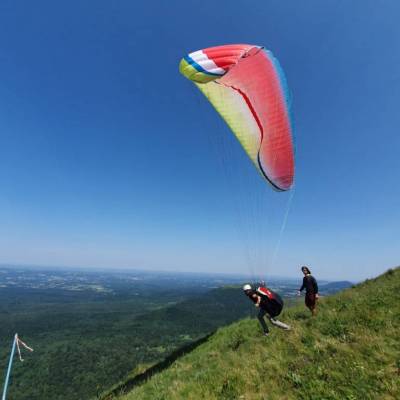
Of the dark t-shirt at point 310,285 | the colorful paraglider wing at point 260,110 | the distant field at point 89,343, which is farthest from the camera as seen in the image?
the distant field at point 89,343

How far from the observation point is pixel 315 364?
6.19 metres

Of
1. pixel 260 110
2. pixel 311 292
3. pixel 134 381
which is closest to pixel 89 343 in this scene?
pixel 134 381

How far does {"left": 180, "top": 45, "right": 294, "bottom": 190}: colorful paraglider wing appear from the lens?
1084 centimetres

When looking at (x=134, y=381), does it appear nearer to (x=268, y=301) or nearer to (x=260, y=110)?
(x=268, y=301)

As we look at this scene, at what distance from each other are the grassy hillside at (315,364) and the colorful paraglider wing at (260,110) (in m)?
5.85

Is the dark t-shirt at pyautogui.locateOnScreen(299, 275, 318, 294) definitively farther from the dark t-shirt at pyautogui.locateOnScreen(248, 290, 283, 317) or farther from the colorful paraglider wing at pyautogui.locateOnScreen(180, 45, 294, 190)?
the colorful paraglider wing at pyautogui.locateOnScreen(180, 45, 294, 190)

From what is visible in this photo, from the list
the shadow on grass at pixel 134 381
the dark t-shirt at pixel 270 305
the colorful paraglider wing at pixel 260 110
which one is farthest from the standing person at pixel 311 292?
the shadow on grass at pixel 134 381

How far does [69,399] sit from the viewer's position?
76.2 metres

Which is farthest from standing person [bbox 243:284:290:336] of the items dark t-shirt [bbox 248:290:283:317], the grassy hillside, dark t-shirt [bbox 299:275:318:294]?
dark t-shirt [bbox 299:275:318:294]

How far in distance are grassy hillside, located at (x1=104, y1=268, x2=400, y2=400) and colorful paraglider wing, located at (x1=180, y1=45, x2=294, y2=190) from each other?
5.85 m

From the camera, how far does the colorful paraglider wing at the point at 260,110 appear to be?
10836 millimetres

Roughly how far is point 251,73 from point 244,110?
4.93 ft

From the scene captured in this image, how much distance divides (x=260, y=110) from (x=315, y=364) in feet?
30.6

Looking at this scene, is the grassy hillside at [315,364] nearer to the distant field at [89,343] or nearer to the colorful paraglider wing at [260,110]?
the colorful paraglider wing at [260,110]
